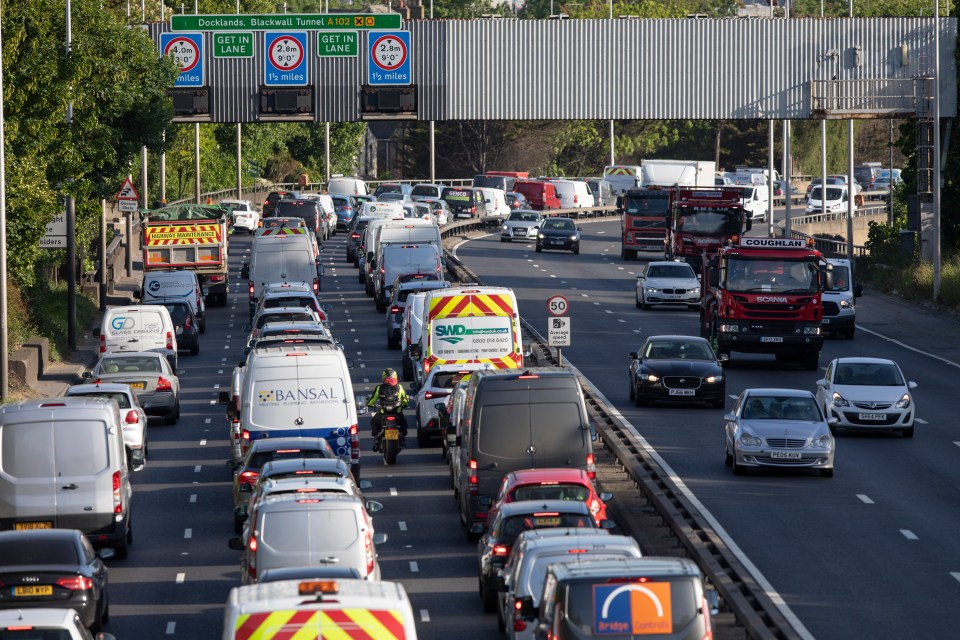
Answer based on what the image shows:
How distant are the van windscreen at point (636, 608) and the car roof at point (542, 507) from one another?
207 inches

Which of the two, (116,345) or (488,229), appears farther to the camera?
(488,229)

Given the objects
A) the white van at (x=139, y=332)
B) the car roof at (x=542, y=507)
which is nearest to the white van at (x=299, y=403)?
the car roof at (x=542, y=507)

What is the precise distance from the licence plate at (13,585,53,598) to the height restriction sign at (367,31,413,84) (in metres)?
44.6

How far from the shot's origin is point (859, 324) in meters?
54.0

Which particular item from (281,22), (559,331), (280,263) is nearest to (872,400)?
(559,331)

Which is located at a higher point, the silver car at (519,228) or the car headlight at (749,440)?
the silver car at (519,228)

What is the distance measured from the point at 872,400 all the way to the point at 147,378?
14.4m

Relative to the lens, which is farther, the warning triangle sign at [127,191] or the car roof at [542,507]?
the warning triangle sign at [127,191]

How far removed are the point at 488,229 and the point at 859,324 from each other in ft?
124

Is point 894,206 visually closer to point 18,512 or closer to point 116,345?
point 116,345

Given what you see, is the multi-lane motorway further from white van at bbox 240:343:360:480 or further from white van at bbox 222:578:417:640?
white van at bbox 222:578:417:640

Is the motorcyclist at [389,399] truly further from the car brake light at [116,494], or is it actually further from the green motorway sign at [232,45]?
the green motorway sign at [232,45]

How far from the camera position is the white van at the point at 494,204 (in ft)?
297

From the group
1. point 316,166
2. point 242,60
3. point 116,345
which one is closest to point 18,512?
point 116,345
